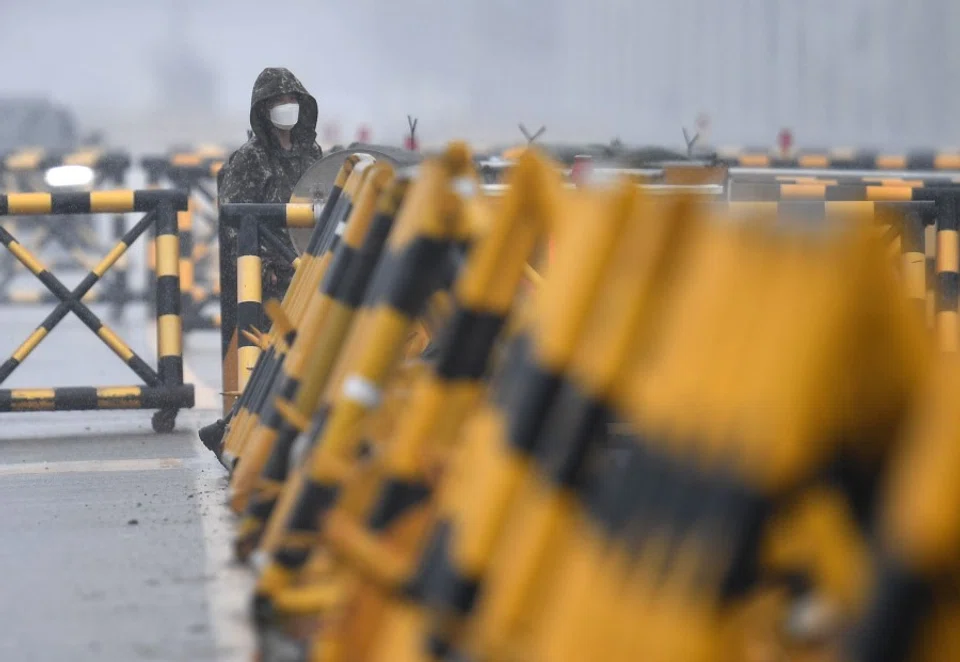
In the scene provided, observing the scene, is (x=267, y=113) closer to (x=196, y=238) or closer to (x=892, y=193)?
(x=892, y=193)

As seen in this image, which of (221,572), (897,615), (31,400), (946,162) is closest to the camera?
(897,615)

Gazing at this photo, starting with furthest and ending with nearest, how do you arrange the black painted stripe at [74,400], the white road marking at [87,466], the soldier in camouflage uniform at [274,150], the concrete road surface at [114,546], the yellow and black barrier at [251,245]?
the soldier in camouflage uniform at [274,150] < the black painted stripe at [74,400] < the yellow and black barrier at [251,245] < the white road marking at [87,466] < the concrete road surface at [114,546]

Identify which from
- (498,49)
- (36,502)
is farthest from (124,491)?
(498,49)

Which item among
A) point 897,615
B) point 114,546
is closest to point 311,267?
point 114,546

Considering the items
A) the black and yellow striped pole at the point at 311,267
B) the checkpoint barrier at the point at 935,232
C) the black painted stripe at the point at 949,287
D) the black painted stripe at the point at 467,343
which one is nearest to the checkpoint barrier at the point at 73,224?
the checkpoint barrier at the point at 935,232

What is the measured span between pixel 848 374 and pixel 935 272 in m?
7.14

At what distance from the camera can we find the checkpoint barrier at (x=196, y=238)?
15648 millimetres

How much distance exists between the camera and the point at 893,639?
5.78 ft

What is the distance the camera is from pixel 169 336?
8609mm

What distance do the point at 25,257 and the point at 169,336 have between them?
2.46 feet

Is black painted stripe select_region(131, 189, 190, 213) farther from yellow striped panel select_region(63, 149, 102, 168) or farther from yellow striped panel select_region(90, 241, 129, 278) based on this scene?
yellow striped panel select_region(63, 149, 102, 168)

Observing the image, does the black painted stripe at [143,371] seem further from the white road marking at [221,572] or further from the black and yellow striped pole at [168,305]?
the white road marking at [221,572]

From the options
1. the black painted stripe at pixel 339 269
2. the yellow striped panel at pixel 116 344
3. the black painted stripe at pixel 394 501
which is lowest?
the yellow striped panel at pixel 116 344

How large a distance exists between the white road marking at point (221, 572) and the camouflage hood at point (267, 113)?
1749 millimetres
